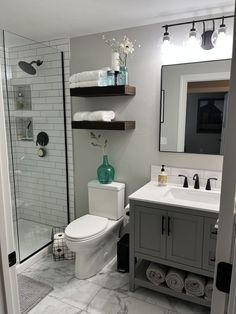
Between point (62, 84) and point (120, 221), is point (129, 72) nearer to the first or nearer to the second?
point (62, 84)

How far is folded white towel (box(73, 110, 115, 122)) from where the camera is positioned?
8.05 ft

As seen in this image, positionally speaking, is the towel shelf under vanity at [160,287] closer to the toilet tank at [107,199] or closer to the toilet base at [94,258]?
the toilet base at [94,258]

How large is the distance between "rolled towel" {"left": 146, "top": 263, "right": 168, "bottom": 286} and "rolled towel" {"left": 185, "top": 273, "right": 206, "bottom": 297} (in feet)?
0.64

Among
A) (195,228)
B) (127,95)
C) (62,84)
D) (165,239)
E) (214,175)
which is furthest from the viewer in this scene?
(62,84)

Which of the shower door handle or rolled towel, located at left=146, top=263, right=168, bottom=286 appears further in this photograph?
rolled towel, located at left=146, top=263, right=168, bottom=286

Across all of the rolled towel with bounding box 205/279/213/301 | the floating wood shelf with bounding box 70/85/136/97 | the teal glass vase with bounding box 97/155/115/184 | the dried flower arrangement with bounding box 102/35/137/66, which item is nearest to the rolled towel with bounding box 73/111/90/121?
the floating wood shelf with bounding box 70/85/136/97

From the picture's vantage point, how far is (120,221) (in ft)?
8.53

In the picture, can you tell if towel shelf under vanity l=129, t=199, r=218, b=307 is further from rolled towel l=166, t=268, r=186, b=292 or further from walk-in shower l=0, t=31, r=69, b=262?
walk-in shower l=0, t=31, r=69, b=262

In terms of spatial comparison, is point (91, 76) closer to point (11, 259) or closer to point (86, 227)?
point (86, 227)

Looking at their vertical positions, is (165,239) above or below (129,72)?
below

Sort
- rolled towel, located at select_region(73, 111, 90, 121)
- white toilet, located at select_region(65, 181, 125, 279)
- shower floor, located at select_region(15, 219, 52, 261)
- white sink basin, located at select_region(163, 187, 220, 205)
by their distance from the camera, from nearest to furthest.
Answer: white sink basin, located at select_region(163, 187, 220, 205)
white toilet, located at select_region(65, 181, 125, 279)
rolled towel, located at select_region(73, 111, 90, 121)
shower floor, located at select_region(15, 219, 52, 261)

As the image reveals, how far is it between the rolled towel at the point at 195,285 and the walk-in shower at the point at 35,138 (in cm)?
164

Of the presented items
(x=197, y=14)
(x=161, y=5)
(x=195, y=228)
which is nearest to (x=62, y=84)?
(x=161, y=5)

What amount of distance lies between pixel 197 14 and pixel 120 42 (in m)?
0.76
